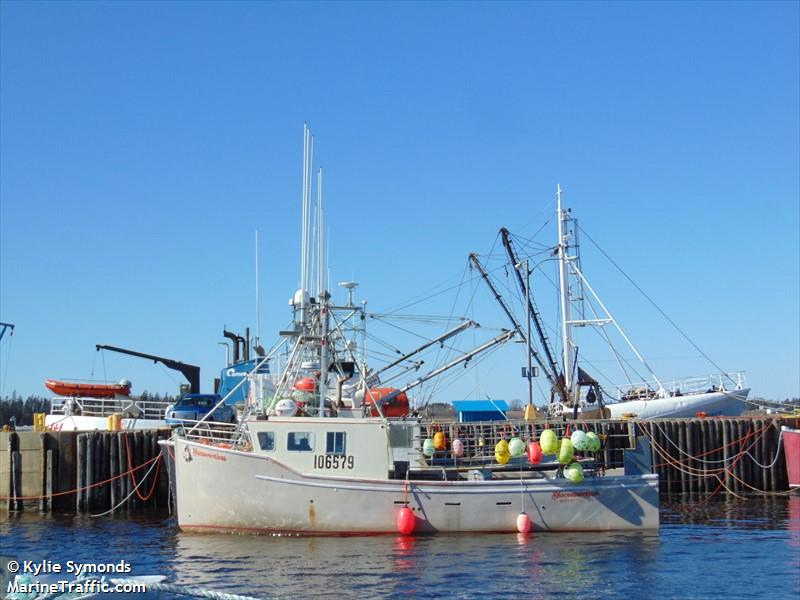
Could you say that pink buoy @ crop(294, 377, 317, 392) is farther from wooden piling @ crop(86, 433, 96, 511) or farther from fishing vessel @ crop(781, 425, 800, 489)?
fishing vessel @ crop(781, 425, 800, 489)

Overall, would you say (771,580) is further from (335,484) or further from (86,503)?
(86,503)

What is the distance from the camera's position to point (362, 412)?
21.0 m

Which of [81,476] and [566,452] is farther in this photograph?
[81,476]

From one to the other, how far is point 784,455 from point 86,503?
73.6ft

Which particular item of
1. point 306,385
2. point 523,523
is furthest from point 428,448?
point 306,385

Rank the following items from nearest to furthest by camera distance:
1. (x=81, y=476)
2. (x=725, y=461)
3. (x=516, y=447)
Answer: (x=516, y=447) → (x=81, y=476) → (x=725, y=461)

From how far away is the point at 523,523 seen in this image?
64.3ft

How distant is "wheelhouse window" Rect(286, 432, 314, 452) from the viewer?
770 inches

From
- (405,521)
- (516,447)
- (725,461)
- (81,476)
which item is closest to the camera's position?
(405,521)

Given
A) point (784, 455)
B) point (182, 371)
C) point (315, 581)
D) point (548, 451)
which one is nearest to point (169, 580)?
point (315, 581)

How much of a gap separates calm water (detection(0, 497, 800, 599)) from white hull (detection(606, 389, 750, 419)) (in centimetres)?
1381

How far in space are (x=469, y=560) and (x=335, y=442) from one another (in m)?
4.41

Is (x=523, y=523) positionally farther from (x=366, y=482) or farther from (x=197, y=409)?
(x=197, y=409)

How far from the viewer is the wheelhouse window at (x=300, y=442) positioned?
19562 millimetres
